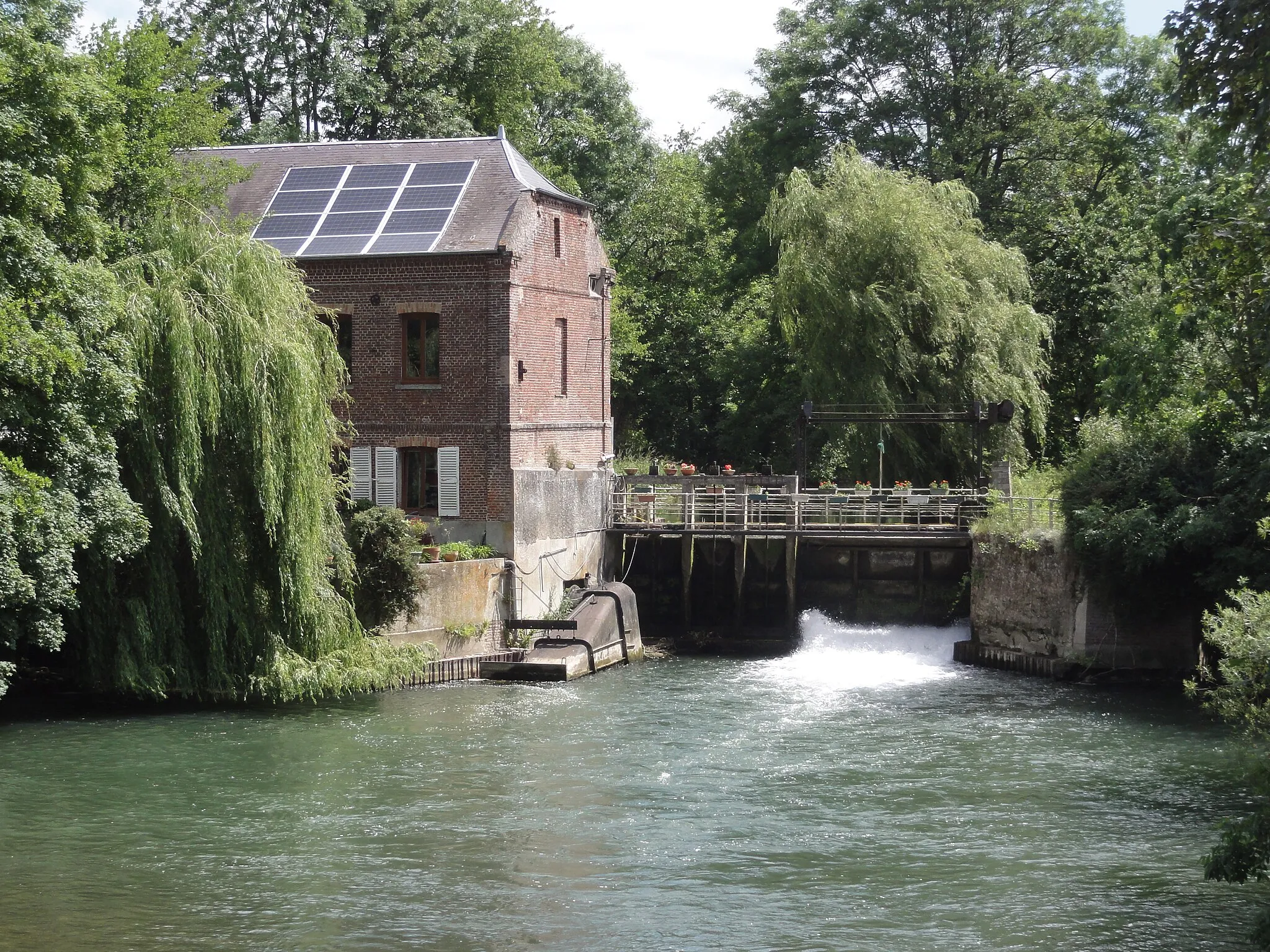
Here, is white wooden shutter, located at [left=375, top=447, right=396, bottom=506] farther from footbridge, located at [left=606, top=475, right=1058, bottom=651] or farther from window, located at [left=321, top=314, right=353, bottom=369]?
footbridge, located at [left=606, top=475, right=1058, bottom=651]

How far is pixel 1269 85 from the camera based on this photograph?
1054 cm

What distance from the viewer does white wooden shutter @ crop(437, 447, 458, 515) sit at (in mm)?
28812

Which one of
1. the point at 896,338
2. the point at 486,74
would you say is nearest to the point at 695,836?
the point at 896,338

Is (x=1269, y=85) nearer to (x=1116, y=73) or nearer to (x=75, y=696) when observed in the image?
(x=75, y=696)

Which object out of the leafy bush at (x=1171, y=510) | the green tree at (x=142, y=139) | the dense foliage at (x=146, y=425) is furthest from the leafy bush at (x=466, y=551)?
the leafy bush at (x=1171, y=510)

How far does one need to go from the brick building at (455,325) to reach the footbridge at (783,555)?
1603 mm

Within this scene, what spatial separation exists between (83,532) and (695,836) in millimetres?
8707

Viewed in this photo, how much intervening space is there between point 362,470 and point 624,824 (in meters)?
14.9

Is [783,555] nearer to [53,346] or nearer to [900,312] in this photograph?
[900,312]

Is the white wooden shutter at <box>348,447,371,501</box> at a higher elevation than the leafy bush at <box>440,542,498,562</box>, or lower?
higher

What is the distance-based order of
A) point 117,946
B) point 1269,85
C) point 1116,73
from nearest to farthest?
point 1269,85 → point 117,946 → point 1116,73

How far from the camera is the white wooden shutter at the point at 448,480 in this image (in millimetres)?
28812

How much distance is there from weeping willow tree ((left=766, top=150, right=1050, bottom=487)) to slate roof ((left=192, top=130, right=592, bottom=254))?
5.84 metres

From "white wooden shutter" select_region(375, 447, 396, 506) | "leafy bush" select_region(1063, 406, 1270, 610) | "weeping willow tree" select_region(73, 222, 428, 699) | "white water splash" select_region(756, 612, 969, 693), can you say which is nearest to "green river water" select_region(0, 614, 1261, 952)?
"weeping willow tree" select_region(73, 222, 428, 699)
